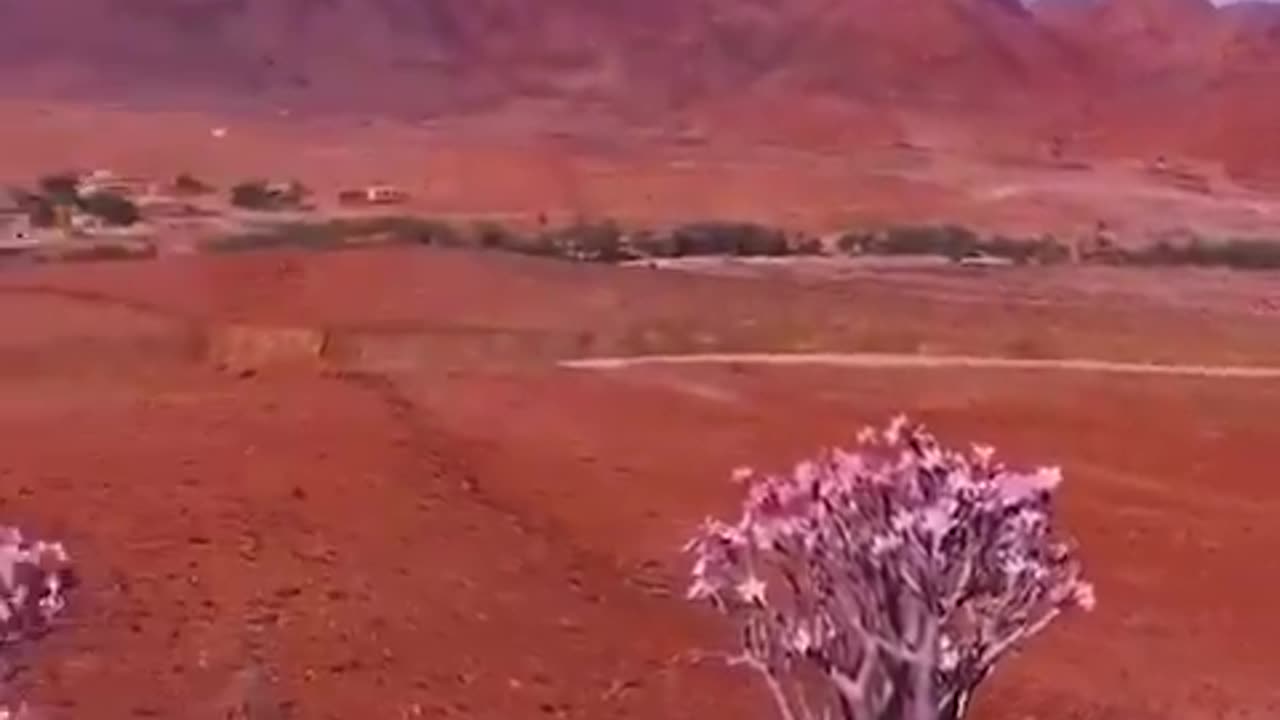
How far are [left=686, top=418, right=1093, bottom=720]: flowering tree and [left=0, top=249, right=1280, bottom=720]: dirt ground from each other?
10773mm

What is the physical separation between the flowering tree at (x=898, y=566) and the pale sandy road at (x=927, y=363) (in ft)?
109

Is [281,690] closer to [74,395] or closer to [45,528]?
[45,528]

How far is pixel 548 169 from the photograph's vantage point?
96.1 m

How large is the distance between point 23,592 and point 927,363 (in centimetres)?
3542

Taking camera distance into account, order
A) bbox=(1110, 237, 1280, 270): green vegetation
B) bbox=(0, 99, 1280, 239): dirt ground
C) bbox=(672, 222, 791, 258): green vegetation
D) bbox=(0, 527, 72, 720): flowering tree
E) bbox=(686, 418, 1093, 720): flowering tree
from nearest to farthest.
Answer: bbox=(686, 418, 1093, 720): flowering tree
bbox=(0, 527, 72, 720): flowering tree
bbox=(672, 222, 791, 258): green vegetation
bbox=(1110, 237, 1280, 270): green vegetation
bbox=(0, 99, 1280, 239): dirt ground

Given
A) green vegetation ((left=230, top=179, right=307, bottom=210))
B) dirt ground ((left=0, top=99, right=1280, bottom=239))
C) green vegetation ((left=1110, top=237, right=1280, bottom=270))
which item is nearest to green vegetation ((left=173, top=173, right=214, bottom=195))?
A: dirt ground ((left=0, top=99, right=1280, bottom=239))

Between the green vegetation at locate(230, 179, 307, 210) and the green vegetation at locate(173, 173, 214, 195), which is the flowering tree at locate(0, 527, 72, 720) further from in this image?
the green vegetation at locate(173, 173, 214, 195)

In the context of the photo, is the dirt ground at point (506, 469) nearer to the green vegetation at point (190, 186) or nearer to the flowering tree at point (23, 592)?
Result: the flowering tree at point (23, 592)

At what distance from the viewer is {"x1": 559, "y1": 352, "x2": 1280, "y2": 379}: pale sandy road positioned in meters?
44.0

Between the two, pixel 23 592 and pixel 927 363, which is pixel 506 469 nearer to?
pixel 927 363

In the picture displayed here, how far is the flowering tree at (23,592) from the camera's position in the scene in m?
10.6

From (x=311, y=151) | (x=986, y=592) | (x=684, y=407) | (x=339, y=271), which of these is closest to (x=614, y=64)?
(x=311, y=151)

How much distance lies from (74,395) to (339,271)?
43.3ft

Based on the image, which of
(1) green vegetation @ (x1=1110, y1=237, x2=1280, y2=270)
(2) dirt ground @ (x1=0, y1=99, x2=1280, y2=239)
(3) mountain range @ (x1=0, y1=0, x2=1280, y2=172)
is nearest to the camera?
(1) green vegetation @ (x1=1110, y1=237, x2=1280, y2=270)
